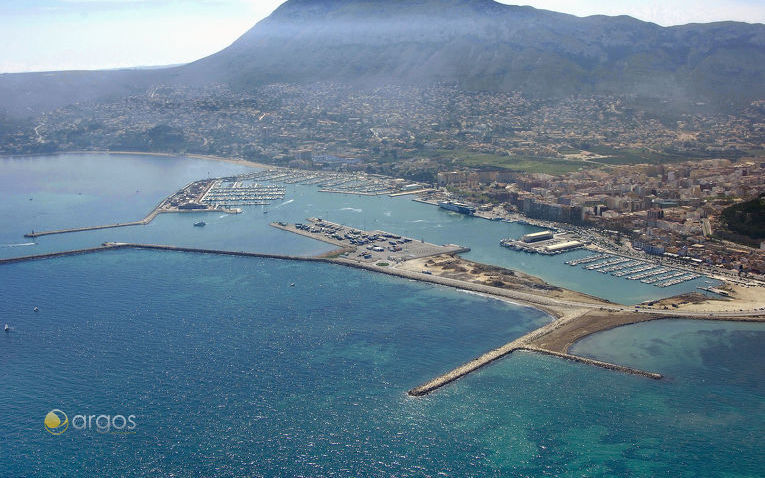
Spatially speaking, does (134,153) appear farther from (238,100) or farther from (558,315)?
(558,315)

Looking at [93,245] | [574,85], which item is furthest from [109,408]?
[574,85]

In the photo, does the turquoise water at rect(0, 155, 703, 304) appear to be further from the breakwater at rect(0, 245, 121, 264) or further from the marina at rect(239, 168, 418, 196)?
the marina at rect(239, 168, 418, 196)

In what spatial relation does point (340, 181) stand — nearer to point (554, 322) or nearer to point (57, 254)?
point (57, 254)

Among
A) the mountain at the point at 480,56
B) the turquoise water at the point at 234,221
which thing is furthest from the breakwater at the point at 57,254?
the mountain at the point at 480,56

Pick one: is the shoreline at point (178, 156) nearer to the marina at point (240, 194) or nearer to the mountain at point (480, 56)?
the marina at point (240, 194)

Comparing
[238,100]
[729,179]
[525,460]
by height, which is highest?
[238,100]
